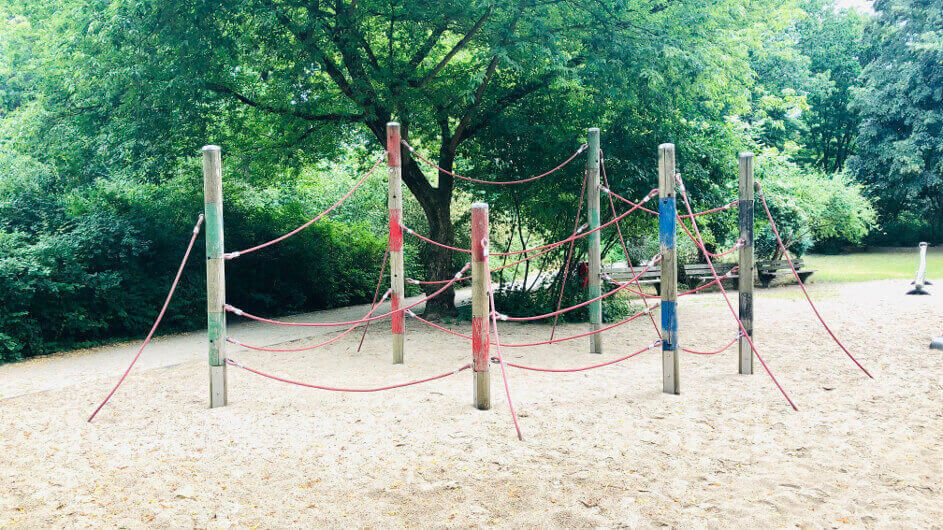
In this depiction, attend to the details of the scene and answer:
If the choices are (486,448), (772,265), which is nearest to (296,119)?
(486,448)

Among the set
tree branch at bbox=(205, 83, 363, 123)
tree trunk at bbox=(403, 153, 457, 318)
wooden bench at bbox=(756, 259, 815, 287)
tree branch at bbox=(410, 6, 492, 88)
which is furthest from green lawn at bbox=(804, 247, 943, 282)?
tree branch at bbox=(205, 83, 363, 123)

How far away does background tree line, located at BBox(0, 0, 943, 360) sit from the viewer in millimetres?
8555

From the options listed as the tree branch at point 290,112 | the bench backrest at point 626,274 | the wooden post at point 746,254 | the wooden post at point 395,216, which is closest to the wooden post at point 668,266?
the wooden post at point 746,254

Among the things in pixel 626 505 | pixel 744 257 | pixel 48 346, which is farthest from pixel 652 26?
pixel 48 346

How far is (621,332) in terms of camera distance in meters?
9.67

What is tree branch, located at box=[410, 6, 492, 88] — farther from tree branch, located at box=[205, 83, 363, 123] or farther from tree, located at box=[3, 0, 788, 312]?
tree branch, located at box=[205, 83, 363, 123]

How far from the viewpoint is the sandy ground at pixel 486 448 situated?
12.0 feet

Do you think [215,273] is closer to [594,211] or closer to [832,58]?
[594,211]

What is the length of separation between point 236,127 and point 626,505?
28.5 ft

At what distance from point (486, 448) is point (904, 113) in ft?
90.6

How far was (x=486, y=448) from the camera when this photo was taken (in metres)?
4.53

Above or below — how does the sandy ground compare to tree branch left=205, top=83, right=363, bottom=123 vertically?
below

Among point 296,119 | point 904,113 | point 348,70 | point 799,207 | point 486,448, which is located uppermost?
point 904,113

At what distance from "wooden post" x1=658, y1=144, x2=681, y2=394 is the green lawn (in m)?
12.8
